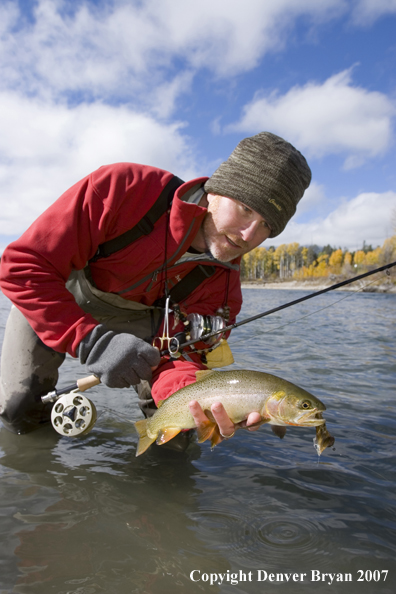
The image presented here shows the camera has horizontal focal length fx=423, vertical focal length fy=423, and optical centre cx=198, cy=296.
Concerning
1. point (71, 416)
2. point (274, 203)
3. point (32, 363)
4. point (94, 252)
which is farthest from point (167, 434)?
point (274, 203)

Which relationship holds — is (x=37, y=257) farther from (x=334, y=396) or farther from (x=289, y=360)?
(x=289, y=360)

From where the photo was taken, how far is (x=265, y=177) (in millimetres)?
3432

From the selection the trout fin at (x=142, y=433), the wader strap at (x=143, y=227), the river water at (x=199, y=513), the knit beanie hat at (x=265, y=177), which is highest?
the knit beanie hat at (x=265, y=177)

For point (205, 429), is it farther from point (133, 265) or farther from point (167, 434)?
point (133, 265)

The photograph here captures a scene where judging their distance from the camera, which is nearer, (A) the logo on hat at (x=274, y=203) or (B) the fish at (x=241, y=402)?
(B) the fish at (x=241, y=402)

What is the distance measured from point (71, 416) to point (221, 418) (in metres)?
1.74

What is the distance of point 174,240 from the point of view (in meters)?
3.62

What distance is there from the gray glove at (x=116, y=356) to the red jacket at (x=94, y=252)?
0.30ft

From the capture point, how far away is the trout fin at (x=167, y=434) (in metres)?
2.86

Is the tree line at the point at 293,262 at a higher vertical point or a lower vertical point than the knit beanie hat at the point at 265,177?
higher

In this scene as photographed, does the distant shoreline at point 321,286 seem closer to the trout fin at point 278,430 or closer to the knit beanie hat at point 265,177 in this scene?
the knit beanie hat at point 265,177

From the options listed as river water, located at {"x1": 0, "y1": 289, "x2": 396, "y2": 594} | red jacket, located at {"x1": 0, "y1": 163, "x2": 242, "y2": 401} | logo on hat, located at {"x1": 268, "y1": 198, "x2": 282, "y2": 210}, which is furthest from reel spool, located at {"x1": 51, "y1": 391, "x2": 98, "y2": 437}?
logo on hat, located at {"x1": 268, "y1": 198, "x2": 282, "y2": 210}

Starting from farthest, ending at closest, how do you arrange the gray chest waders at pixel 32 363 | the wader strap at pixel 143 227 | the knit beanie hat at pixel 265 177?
the gray chest waders at pixel 32 363 → the wader strap at pixel 143 227 → the knit beanie hat at pixel 265 177

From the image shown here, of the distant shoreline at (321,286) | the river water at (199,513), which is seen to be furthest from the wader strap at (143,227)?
the distant shoreline at (321,286)
